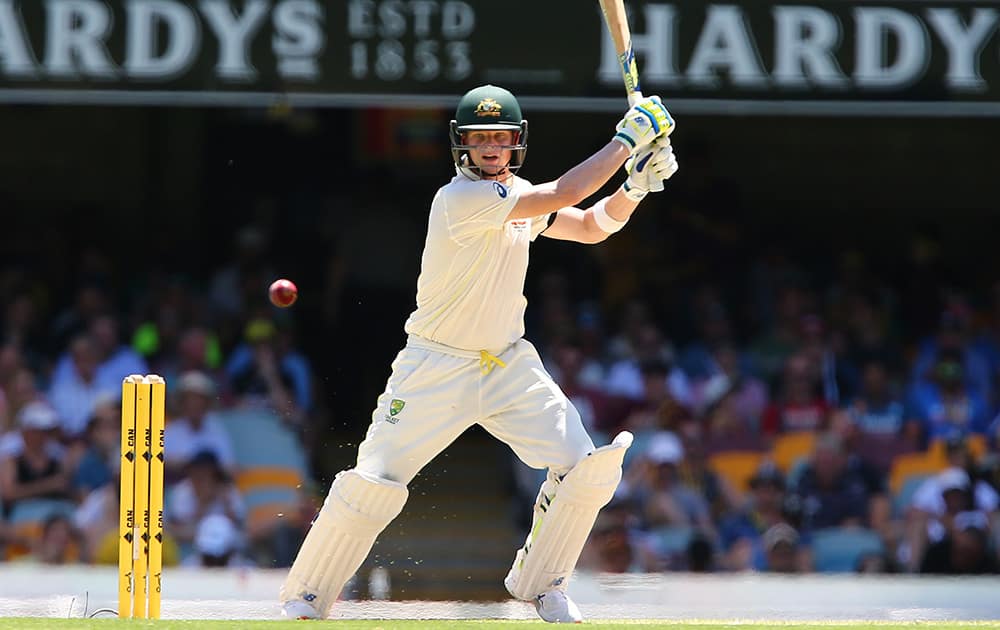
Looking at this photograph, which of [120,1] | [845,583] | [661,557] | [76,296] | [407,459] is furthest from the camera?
[76,296]

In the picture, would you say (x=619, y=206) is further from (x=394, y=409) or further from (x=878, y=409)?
(x=878, y=409)

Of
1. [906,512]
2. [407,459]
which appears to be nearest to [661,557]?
[906,512]

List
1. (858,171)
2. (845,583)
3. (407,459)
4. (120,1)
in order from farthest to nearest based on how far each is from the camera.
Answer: (858,171)
(120,1)
(845,583)
(407,459)

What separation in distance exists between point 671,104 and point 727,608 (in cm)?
228

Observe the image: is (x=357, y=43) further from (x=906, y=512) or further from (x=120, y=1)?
(x=906, y=512)

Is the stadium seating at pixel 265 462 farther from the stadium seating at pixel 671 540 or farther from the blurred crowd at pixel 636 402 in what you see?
the stadium seating at pixel 671 540

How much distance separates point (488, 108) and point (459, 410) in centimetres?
84

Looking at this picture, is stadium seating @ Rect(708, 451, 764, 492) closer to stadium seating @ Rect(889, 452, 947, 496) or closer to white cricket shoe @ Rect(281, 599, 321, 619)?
stadium seating @ Rect(889, 452, 947, 496)

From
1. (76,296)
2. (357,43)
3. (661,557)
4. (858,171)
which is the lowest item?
(661,557)

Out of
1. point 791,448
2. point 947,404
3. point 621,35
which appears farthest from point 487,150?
point 947,404

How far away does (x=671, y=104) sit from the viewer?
7.41 metres

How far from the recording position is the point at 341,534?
16.2ft

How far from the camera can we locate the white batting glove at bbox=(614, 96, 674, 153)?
488 centimetres

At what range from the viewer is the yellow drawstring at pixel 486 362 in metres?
5.00
